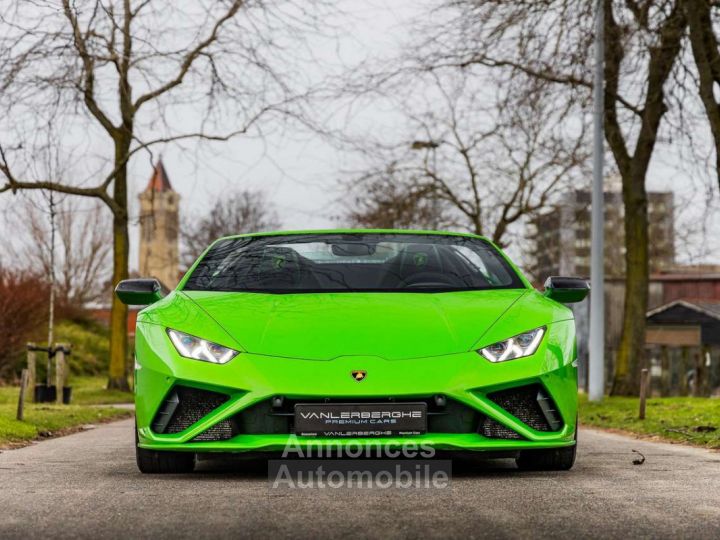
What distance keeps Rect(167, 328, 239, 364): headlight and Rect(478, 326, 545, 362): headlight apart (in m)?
1.29

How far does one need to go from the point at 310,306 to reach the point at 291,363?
1.63 ft

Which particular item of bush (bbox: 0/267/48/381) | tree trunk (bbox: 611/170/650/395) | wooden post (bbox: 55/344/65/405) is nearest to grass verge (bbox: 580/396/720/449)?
tree trunk (bbox: 611/170/650/395)

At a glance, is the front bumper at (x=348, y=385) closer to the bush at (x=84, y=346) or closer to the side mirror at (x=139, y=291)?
the side mirror at (x=139, y=291)

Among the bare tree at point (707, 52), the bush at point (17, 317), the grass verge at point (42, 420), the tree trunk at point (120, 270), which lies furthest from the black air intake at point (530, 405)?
the bush at point (17, 317)

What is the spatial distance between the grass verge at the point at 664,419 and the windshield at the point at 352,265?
345 centimetres

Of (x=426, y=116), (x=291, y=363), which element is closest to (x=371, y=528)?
(x=291, y=363)

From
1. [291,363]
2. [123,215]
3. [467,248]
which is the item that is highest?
[123,215]

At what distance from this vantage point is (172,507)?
16.0ft

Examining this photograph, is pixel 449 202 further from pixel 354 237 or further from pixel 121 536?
pixel 121 536

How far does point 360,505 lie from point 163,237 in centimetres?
12242

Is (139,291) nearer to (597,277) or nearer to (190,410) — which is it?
(190,410)

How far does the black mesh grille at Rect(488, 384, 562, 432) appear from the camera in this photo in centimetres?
573

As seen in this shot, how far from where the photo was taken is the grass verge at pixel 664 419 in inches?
415

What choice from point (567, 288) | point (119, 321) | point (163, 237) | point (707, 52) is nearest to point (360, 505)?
point (567, 288)
